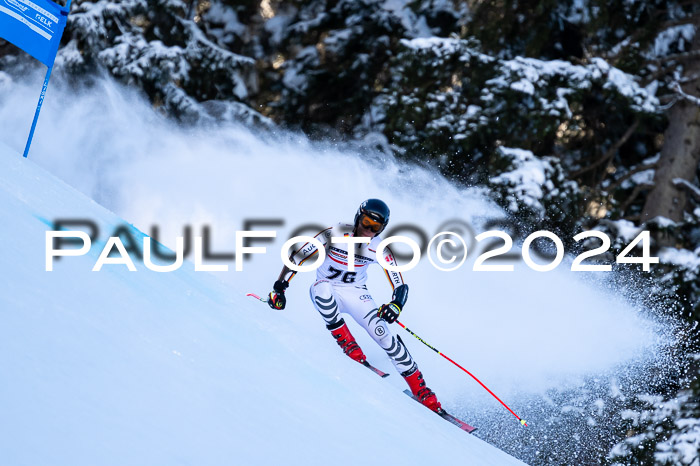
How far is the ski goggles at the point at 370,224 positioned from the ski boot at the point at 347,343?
91 cm

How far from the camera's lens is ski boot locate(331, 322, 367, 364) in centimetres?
586

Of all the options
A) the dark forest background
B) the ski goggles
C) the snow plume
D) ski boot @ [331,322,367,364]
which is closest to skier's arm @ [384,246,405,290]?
the ski goggles

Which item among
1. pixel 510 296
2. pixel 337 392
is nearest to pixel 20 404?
pixel 337 392

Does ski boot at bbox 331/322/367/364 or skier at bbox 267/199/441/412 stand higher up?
skier at bbox 267/199/441/412

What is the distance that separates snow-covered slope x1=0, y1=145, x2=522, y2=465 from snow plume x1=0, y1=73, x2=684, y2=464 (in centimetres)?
275

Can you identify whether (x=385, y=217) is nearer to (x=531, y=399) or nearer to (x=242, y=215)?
(x=531, y=399)

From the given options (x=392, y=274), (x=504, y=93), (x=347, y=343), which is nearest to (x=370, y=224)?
(x=392, y=274)

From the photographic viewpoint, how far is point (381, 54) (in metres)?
14.7

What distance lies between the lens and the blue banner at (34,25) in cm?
647

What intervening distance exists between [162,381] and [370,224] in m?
2.63

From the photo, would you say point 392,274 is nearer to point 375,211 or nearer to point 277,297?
point 375,211

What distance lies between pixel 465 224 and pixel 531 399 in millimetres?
2982

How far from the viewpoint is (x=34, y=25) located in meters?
6.66

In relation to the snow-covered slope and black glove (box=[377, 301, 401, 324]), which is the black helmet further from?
the snow-covered slope
